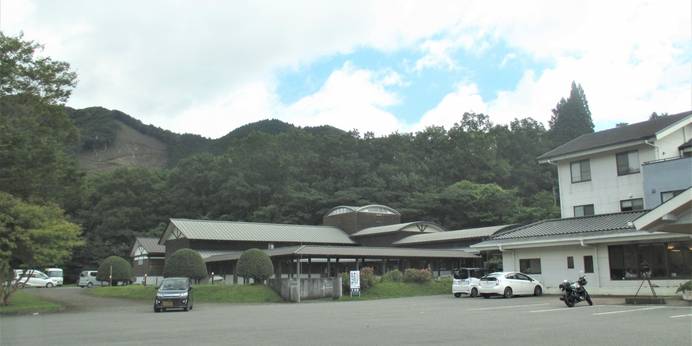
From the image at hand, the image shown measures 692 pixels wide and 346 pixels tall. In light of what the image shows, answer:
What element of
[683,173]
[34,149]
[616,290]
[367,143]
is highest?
[367,143]

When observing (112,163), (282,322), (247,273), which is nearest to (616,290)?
(282,322)

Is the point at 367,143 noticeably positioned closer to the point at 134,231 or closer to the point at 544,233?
the point at 134,231

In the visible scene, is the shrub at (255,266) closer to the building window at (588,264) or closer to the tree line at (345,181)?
the building window at (588,264)

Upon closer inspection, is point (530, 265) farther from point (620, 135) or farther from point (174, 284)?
point (174, 284)

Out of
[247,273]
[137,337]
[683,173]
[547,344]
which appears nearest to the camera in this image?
[547,344]

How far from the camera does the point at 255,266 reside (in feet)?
103

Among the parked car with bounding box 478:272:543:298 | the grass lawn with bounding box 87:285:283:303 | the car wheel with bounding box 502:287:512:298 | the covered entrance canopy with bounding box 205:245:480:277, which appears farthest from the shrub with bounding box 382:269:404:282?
the car wheel with bounding box 502:287:512:298

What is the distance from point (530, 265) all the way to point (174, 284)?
16.3m

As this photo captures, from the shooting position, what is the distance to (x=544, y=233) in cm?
2664

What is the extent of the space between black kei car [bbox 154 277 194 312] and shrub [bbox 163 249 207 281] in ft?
30.9

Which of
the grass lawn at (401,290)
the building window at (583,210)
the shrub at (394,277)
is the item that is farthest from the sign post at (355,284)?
the building window at (583,210)

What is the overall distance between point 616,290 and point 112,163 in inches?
4582

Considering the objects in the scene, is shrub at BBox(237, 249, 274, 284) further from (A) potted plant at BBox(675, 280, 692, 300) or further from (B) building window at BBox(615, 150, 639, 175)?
(A) potted plant at BBox(675, 280, 692, 300)

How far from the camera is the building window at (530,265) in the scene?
27.2 metres
